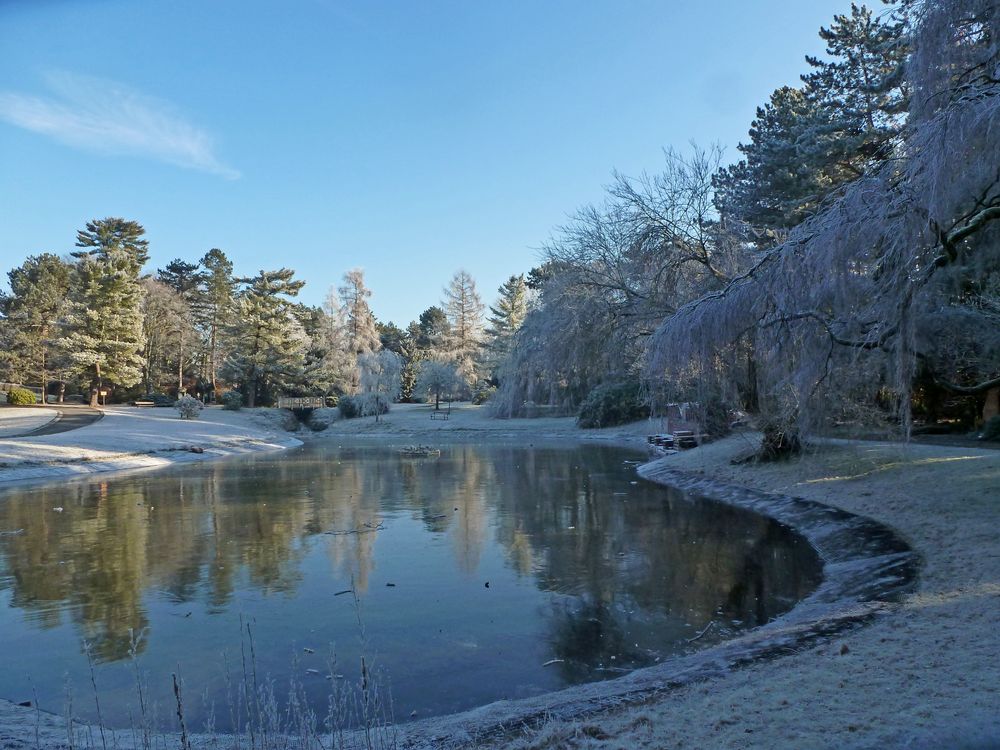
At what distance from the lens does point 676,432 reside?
27.5 metres

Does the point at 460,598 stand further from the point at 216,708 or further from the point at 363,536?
the point at 363,536

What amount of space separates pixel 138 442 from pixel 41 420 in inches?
336

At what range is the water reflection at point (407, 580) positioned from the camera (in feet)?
23.3

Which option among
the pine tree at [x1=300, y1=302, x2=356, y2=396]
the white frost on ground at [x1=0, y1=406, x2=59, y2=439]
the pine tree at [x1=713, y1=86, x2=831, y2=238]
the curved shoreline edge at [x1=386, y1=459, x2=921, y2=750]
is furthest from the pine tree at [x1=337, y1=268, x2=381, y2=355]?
the curved shoreline edge at [x1=386, y1=459, x2=921, y2=750]

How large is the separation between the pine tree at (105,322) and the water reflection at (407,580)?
113 feet

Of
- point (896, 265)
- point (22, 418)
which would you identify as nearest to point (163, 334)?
point (22, 418)

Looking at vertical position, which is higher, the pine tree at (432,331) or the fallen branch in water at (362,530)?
the pine tree at (432,331)

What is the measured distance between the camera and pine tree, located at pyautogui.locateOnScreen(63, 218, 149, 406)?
163ft

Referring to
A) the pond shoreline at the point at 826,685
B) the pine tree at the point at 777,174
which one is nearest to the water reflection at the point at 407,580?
the pond shoreline at the point at 826,685

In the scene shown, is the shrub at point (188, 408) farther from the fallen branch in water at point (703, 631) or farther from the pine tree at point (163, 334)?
the fallen branch in water at point (703, 631)

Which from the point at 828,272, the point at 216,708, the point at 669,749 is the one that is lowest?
the point at 216,708

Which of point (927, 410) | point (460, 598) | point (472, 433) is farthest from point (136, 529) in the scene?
point (472, 433)

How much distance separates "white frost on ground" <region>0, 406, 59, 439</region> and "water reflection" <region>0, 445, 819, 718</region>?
1821cm

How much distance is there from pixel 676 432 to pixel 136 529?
→ 1940 cm
